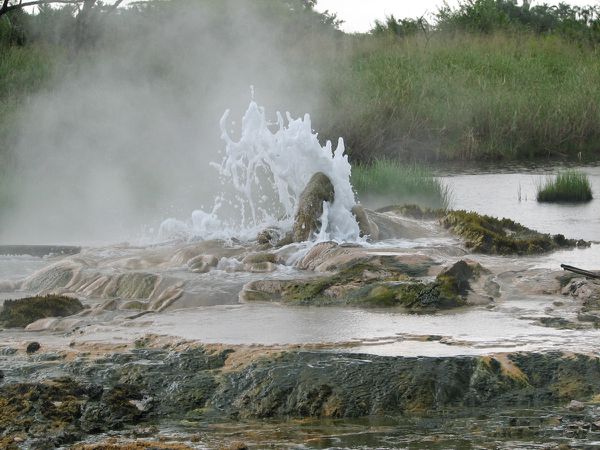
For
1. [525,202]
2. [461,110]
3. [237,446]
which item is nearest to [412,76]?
[461,110]

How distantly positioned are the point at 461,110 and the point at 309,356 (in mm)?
15853

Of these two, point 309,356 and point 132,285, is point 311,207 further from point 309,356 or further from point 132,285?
point 309,356

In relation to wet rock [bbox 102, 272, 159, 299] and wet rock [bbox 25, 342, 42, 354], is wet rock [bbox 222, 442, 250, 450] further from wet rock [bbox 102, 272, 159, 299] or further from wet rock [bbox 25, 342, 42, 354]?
wet rock [bbox 102, 272, 159, 299]

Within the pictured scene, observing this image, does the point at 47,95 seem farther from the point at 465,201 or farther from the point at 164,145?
the point at 465,201

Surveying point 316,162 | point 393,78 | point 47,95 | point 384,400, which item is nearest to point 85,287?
point 316,162

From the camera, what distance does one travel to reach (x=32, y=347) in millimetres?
7531

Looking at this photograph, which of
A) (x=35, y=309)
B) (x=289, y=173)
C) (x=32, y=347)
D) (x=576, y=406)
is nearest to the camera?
(x=576, y=406)

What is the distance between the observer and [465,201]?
16438 mm

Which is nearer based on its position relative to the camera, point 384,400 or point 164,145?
point 384,400

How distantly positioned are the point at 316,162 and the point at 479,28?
64.1ft

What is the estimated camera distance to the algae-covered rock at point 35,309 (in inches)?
343

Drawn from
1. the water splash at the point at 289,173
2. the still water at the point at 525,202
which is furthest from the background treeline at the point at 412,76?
the water splash at the point at 289,173

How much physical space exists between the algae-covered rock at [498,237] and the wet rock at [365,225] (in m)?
0.85

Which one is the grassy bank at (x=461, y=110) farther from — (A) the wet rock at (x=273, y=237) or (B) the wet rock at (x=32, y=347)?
(B) the wet rock at (x=32, y=347)
